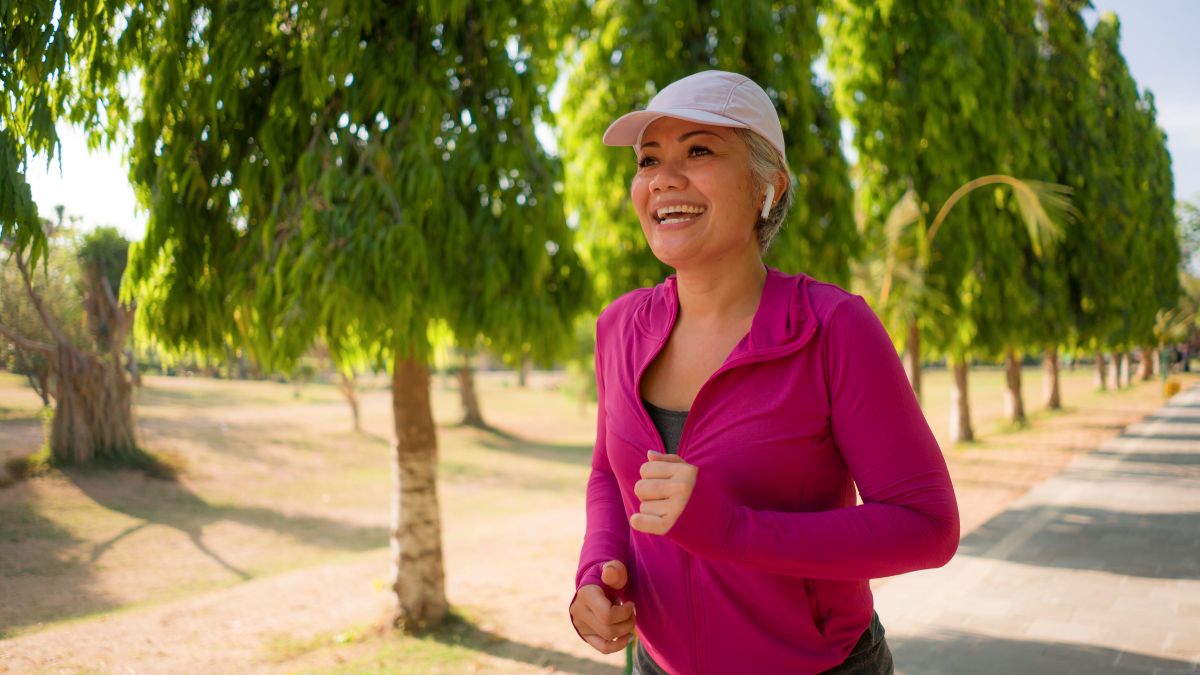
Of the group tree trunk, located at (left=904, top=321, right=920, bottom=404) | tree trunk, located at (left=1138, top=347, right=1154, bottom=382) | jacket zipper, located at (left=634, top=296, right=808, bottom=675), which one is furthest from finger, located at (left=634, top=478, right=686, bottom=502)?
tree trunk, located at (left=1138, top=347, right=1154, bottom=382)

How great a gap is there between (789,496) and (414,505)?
495cm

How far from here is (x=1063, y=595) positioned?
5805 millimetres

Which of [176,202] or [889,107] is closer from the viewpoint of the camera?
[176,202]

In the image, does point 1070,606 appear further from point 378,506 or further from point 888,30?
point 378,506

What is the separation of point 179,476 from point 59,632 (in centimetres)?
301

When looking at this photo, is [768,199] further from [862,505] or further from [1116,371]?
[1116,371]

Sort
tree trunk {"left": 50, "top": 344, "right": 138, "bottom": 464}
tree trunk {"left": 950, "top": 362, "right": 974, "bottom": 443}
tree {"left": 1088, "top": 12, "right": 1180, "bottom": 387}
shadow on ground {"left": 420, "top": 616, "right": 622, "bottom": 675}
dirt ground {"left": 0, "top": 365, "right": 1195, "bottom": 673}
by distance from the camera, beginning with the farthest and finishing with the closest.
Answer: tree trunk {"left": 950, "top": 362, "right": 974, "bottom": 443}
tree {"left": 1088, "top": 12, "right": 1180, "bottom": 387}
shadow on ground {"left": 420, "top": 616, "right": 622, "bottom": 675}
tree trunk {"left": 50, "top": 344, "right": 138, "bottom": 464}
dirt ground {"left": 0, "top": 365, "right": 1195, "bottom": 673}

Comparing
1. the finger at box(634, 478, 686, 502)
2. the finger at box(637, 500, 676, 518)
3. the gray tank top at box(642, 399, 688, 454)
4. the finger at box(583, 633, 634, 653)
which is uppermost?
the gray tank top at box(642, 399, 688, 454)

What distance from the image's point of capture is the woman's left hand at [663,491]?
1.16m

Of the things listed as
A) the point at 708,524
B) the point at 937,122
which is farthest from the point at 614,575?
the point at 937,122

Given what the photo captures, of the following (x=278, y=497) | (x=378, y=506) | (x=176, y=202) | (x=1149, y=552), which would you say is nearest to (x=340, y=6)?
(x=176, y=202)

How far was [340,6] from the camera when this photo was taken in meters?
4.05

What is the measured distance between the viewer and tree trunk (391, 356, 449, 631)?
5910 mm

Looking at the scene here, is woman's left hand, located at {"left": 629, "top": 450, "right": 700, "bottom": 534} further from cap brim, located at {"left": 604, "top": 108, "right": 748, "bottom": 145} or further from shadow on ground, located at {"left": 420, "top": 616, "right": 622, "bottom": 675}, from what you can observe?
shadow on ground, located at {"left": 420, "top": 616, "right": 622, "bottom": 675}
